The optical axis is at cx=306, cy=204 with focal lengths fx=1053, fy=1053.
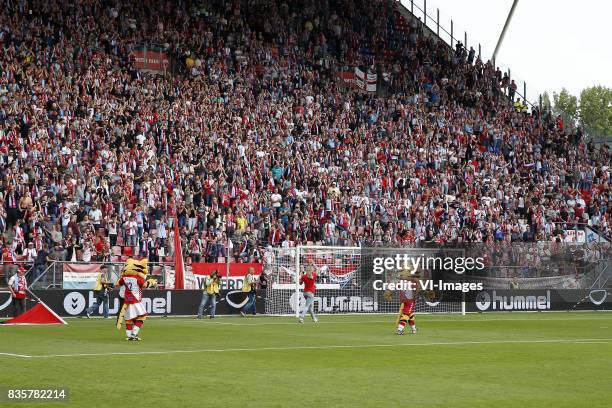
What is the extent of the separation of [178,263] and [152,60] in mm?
16473

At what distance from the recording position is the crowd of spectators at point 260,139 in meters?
40.8

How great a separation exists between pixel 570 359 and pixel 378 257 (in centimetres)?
2038

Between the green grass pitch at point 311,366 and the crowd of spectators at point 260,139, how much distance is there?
10.1 metres

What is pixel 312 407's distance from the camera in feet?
44.1

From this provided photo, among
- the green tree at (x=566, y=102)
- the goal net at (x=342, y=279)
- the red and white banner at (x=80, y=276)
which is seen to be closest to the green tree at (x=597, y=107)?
the green tree at (x=566, y=102)

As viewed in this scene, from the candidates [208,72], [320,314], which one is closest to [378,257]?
[320,314]

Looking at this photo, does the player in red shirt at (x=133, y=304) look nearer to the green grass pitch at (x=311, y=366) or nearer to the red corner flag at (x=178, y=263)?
the green grass pitch at (x=311, y=366)

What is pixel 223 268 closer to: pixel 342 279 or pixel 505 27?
pixel 342 279

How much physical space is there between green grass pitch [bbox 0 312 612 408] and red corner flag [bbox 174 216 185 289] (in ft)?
24.1

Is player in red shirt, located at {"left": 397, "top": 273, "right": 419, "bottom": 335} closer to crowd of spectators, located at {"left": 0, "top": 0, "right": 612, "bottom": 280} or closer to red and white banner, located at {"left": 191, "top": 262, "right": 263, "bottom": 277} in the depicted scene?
red and white banner, located at {"left": 191, "top": 262, "right": 263, "bottom": 277}

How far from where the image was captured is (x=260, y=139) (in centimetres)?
4916

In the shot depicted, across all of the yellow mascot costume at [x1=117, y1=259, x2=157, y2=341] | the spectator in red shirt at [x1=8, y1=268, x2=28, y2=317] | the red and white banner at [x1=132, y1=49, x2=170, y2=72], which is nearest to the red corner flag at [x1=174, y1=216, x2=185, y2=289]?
the spectator in red shirt at [x1=8, y1=268, x2=28, y2=317]

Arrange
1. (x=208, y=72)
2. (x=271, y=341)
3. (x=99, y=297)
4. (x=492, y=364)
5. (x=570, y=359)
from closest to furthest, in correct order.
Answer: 1. (x=492, y=364)
2. (x=570, y=359)
3. (x=271, y=341)
4. (x=99, y=297)
5. (x=208, y=72)

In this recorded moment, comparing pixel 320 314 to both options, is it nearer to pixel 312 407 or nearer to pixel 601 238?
pixel 601 238
